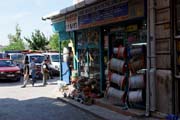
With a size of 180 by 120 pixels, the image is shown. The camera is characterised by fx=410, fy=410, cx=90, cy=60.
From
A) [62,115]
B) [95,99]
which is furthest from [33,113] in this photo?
[95,99]

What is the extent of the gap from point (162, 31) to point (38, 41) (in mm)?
55338

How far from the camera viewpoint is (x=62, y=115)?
12.5 meters

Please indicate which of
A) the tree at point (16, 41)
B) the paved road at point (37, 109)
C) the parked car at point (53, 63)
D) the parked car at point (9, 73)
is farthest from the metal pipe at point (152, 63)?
→ the tree at point (16, 41)

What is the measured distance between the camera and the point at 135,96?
11875 mm

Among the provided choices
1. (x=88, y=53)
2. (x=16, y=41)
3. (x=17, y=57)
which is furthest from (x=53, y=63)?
(x=16, y=41)

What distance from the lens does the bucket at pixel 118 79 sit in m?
12.7

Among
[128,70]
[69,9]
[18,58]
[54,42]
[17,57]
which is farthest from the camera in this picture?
[54,42]

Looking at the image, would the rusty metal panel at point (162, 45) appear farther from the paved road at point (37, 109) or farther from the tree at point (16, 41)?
the tree at point (16, 41)

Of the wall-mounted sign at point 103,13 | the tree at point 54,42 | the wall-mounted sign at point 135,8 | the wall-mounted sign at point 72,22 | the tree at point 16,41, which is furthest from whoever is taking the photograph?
the tree at point 16,41

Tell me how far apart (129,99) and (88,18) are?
5116 millimetres

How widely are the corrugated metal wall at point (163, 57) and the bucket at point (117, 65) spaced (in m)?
1.80

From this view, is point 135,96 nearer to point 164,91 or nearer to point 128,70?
point 128,70

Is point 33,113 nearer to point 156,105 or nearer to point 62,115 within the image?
point 62,115

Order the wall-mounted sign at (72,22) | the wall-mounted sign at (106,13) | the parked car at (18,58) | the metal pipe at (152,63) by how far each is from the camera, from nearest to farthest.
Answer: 1. the metal pipe at (152,63)
2. the wall-mounted sign at (106,13)
3. the wall-mounted sign at (72,22)
4. the parked car at (18,58)
